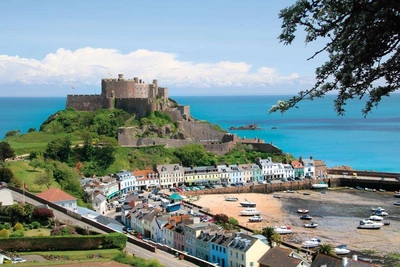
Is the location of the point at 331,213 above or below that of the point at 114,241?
below

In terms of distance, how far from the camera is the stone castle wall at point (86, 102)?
211ft

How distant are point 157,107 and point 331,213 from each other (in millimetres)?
25942

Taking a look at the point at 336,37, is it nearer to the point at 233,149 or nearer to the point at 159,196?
the point at 159,196

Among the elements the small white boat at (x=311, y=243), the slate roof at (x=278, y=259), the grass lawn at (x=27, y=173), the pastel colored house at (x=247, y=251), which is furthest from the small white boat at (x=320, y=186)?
the slate roof at (x=278, y=259)

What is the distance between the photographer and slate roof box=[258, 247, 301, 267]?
23516mm

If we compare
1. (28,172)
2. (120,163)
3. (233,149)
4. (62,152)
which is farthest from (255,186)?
(28,172)

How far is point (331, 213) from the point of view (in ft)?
141

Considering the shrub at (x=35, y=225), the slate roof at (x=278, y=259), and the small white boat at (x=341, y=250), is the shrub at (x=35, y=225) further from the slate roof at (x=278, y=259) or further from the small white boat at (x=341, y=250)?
the small white boat at (x=341, y=250)

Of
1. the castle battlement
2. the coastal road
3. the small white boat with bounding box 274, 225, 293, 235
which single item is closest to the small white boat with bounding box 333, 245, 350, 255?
the small white boat with bounding box 274, 225, 293, 235

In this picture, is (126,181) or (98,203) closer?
(98,203)

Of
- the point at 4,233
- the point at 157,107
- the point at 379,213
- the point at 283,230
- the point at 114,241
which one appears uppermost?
the point at 157,107

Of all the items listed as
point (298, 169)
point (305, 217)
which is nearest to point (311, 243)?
point (305, 217)

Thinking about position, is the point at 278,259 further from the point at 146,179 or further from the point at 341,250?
the point at 146,179

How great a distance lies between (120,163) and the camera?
176 ft
